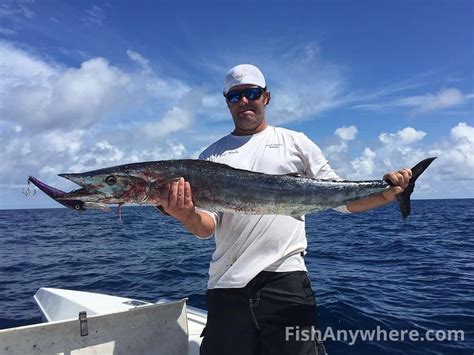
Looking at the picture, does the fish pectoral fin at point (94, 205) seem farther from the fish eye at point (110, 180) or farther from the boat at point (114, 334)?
the boat at point (114, 334)

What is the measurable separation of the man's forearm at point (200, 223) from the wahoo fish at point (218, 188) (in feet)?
0.32

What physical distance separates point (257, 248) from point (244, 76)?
1532 millimetres

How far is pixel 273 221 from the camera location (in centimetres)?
322

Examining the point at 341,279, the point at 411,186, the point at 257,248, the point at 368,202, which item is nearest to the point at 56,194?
the point at 257,248

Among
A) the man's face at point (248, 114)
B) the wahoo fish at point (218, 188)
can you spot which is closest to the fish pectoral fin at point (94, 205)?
the wahoo fish at point (218, 188)

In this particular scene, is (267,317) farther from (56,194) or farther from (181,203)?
(56,194)

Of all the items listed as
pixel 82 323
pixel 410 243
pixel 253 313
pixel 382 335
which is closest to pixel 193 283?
pixel 382 335

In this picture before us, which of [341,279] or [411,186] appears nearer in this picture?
[411,186]

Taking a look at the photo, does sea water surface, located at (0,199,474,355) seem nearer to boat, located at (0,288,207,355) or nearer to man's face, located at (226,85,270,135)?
boat, located at (0,288,207,355)

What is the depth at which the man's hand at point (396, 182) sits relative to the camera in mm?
3393

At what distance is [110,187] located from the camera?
3066 millimetres

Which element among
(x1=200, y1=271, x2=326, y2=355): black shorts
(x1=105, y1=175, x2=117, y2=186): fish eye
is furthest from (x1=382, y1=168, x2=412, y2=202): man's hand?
(x1=105, y1=175, x2=117, y2=186): fish eye

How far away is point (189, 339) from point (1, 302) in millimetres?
7111

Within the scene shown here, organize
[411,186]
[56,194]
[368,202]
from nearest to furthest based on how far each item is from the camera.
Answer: [56,194]
[368,202]
[411,186]
